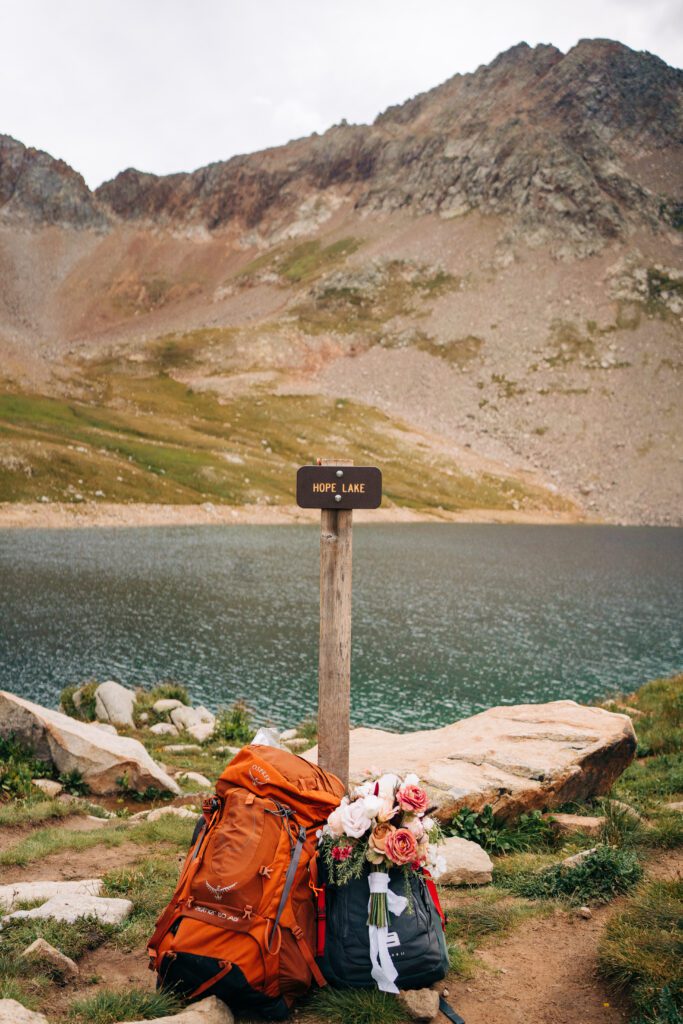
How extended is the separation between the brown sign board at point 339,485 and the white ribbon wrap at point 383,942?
436 centimetres

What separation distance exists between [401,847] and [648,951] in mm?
2345

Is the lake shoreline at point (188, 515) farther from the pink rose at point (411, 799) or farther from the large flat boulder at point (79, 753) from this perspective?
the pink rose at point (411, 799)

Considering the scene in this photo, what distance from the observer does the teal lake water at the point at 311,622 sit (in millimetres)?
27344

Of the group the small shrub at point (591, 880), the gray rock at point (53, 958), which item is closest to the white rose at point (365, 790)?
→ the gray rock at point (53, 958)

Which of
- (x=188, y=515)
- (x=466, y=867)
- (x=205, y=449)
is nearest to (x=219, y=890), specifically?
(x=466, y=867)

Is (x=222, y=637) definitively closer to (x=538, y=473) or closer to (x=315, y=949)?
(x=315, y=949)

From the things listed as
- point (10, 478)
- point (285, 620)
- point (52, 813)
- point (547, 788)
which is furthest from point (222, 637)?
point (10, 478)

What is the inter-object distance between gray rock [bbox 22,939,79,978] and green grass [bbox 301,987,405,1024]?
7.04 ft

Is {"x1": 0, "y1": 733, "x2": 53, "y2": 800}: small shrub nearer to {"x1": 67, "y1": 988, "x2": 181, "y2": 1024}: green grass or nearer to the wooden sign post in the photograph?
the wooden sign post

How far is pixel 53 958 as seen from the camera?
641 centimetres

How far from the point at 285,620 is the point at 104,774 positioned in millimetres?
24018

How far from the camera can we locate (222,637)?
3372 cm

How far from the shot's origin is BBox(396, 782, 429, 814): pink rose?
6.25 metres

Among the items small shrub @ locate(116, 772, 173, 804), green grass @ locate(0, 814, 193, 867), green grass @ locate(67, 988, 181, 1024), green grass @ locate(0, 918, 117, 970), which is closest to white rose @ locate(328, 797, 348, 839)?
green grass @ locate(67, 988, 181, 1024)
